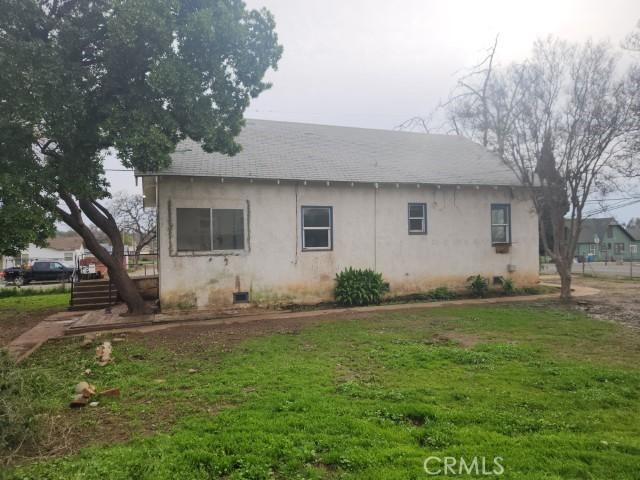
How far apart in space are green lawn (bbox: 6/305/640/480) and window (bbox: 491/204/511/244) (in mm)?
7268

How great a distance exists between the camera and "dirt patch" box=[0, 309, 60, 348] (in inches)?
381

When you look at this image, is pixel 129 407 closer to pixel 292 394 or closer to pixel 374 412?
pixel 292 394

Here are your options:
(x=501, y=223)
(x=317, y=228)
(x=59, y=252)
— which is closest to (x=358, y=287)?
(x=317, y=228)

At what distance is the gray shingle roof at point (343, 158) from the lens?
11.9 m

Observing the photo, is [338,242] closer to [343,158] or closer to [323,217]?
[323,217]

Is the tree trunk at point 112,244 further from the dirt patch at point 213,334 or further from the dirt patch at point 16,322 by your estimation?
the dirt patch at point 16,322

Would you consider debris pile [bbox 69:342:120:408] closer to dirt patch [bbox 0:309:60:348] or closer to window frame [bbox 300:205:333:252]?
dirt patch [bbox 0:309:60:348]

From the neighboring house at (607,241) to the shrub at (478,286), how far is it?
55.1 metres

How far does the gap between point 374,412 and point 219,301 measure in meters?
7.96

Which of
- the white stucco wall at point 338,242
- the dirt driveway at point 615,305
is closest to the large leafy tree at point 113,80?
the white stucco wall at point 338,242

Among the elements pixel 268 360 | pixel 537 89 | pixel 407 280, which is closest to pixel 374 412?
pixel 268 360

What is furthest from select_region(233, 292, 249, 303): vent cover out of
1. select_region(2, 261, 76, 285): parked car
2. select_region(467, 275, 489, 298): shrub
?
select_region(2, 261, 76, 285): parked car

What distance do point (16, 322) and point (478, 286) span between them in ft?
46.2

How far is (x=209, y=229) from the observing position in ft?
37.5
